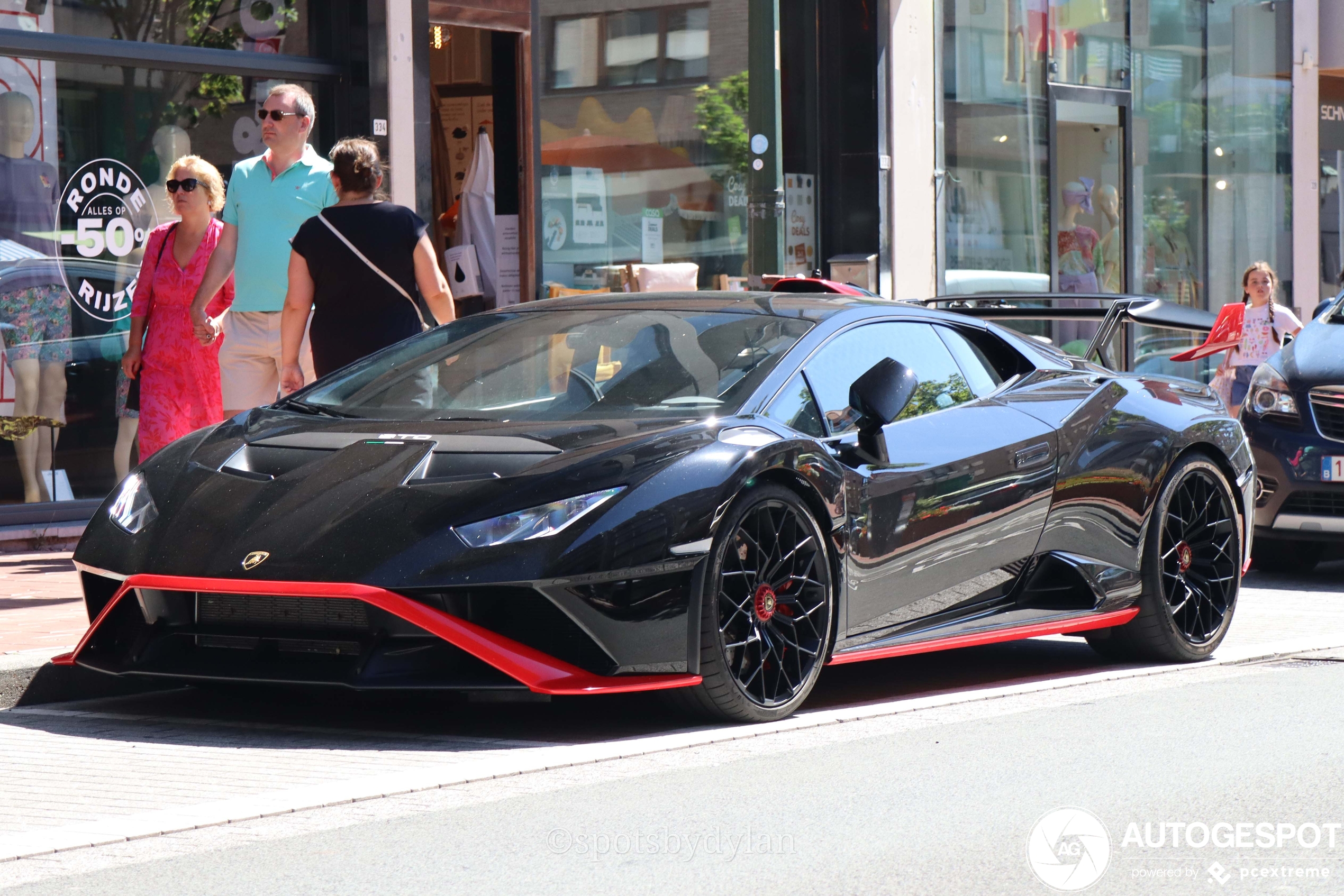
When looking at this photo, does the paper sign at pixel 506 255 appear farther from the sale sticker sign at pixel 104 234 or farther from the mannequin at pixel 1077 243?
the mannequin at pixel 1077 243

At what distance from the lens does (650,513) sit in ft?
17.0

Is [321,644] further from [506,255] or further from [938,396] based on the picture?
[506,255]

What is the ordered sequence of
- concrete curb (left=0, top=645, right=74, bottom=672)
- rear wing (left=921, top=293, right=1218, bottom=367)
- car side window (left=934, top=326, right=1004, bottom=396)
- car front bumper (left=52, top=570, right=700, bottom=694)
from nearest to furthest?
car front bumper (left=52, top=570, right=700, bottom=694) < concrete curb (left=0, top=645, right=74, bottom=672) < car side window (left=934, top=326, right=1004, bottom=396) < rear wing (left=921, top=293, right=1218, bottom=367)

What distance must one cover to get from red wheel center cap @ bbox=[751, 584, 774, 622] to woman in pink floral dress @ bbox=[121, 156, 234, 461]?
3507 mm

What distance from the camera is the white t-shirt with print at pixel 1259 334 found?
13.4 meters

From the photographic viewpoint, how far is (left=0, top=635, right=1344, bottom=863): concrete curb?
4.33 meters

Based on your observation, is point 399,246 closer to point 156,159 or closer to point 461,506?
point 461,506

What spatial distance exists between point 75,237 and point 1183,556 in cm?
614

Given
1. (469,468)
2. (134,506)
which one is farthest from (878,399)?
(134,506)

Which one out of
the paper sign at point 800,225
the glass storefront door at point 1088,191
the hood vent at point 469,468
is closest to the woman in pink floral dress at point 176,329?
the hood vent at point 469,468

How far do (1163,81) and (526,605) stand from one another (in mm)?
15076

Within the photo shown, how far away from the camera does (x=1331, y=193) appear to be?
70.3 ft

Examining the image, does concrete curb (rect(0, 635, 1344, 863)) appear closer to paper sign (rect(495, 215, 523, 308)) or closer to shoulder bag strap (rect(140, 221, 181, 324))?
shoulder bag strap (rect(140, 221, 181, 324))

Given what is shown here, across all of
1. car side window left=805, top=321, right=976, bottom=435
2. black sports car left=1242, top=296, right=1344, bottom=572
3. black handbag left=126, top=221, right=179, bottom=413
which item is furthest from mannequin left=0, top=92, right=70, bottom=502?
black sports car left=1242, top=296, right=1344, bottom=572
